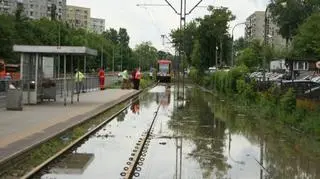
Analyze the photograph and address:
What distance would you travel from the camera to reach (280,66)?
72312 millimetres

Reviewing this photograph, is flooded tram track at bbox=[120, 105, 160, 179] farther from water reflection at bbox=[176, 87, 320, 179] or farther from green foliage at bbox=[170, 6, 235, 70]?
green foliage at bbox=[170, 6, 235, 70]

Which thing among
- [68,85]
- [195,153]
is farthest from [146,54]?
[195,153]

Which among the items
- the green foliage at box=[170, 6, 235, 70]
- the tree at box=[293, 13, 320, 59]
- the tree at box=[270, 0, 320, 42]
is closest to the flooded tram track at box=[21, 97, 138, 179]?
the green foliage at box=[170, 6, 235, 70]

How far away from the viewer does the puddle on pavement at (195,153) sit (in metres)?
11.9

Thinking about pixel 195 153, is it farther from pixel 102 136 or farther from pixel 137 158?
pixel 102 136

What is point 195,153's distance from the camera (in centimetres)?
1472

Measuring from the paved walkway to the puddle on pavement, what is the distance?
3.89 ft

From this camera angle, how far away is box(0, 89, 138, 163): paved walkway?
14.7 m

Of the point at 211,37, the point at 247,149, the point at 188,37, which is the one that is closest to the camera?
the point at 247,149

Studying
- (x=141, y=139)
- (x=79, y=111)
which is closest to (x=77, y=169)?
(x=141, y=139)

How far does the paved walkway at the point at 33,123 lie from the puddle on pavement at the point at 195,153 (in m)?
1.19

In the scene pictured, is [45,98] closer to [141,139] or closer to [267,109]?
[267,109]

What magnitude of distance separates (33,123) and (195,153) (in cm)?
721

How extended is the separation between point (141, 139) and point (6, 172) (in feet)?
21.4
